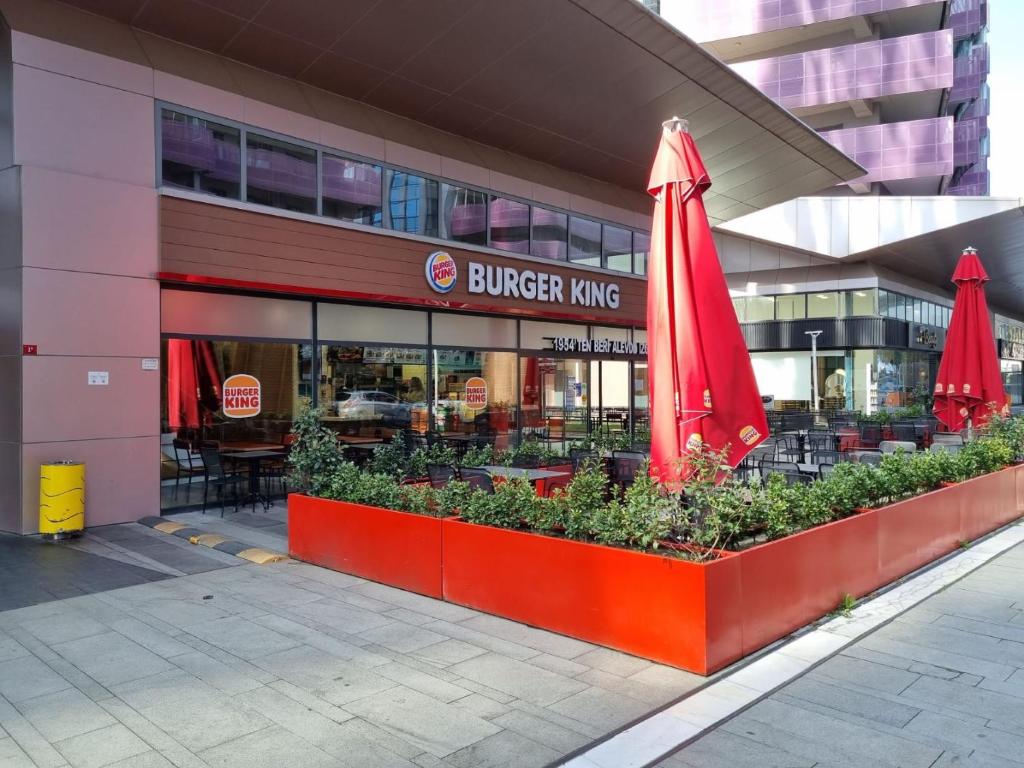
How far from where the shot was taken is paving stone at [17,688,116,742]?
158 inches

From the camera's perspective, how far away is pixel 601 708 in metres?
4.29

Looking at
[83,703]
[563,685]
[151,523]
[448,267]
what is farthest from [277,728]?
[448,267]

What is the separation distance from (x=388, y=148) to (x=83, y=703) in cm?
1054

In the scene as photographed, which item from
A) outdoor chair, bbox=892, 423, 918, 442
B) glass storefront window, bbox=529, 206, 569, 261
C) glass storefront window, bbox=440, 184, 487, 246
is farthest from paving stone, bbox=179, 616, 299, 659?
outdoor chair, bbox=892, 423, 918, 442

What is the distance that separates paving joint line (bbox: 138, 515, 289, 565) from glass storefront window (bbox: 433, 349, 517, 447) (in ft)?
17.2

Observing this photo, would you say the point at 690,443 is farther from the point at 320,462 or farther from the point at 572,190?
the point at 572,190

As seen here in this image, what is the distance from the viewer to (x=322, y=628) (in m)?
5.67

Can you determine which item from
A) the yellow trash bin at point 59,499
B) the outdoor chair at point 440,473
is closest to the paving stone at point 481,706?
the outdoor chair at point 440,473

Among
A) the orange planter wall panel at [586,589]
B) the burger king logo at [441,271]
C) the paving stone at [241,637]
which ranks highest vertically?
the burger king logo at [441,271]

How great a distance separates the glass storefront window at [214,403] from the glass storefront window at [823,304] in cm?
2456

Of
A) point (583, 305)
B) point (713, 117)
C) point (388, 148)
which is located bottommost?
point (583, 305)

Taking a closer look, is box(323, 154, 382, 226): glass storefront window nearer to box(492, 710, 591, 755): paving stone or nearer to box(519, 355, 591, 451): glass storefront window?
box(519, 355, 591, 451): glass storefront window

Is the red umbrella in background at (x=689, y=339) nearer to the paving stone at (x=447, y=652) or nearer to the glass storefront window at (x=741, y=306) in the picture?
the paving stone at (x=447, y=652)

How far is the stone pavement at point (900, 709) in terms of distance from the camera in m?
3.77
